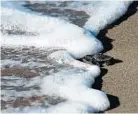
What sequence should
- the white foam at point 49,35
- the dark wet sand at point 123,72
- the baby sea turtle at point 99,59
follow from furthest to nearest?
1. the white foam at point 49,35
2. the baby sea turtle at point 99,59
3. the dark wet sand at point 123,72

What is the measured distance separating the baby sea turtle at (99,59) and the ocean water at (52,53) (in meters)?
0.11

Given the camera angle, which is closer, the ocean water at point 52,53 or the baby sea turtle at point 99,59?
the ocean water at point 52,53

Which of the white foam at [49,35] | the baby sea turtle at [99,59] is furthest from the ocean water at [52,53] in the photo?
Answer: the baby sea turtle at [99,59]

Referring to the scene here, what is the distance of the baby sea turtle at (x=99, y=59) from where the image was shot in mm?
5129

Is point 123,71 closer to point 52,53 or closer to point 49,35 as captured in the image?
point 52,53

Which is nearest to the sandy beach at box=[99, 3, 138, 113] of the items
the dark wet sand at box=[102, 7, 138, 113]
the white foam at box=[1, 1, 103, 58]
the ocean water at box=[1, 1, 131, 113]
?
the dark wet sand at box=[102, 7, 138, 113]

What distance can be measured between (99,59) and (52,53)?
0.55 metres

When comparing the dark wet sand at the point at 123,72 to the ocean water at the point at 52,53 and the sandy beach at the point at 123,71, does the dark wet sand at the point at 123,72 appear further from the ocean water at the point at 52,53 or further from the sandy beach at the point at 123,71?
the ocean water at the point at 52,53

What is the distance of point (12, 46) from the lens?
568 centimetres

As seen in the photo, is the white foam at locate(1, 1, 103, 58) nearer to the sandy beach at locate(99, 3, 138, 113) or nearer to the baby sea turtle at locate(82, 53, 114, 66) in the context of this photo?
the baby sea turtle at locate(82, 53, 114, 66)

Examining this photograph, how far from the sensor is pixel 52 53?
17.7ft

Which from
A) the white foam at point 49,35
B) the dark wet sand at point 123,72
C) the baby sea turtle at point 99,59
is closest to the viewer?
the dark wet sand at point 123,72

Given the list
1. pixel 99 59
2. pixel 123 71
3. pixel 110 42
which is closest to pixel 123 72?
pixel 123 71

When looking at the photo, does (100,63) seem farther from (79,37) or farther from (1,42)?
(1,42)
